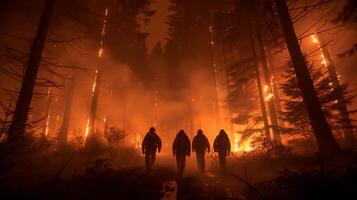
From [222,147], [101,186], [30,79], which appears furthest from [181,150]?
[30,79]

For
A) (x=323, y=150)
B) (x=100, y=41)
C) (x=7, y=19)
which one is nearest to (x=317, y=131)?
(x=323, y=150)

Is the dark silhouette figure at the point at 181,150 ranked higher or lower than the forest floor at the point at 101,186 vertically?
higher

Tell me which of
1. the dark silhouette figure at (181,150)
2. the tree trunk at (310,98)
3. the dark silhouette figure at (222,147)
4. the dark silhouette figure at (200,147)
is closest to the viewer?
the tree trunk at (310,98)

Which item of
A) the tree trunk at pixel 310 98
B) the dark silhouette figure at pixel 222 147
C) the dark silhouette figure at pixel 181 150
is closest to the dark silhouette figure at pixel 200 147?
the dark silhouette figure at pixel 222 147

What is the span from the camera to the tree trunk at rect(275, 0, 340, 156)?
772 cm

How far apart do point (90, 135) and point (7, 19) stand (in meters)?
10.5

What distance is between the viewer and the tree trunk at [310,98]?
304 inches

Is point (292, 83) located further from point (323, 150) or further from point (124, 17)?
point (124, 17)

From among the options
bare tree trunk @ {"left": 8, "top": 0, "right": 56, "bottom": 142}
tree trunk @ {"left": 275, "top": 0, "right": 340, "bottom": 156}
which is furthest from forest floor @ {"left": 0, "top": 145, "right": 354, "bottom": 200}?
bare tree trunk @ {"left": 8, "top": 0, "right": 56, "bottom": 142}

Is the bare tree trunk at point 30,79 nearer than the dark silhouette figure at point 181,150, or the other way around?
the bare tree trunk at point 30,79

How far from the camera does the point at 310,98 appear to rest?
831 centimetres

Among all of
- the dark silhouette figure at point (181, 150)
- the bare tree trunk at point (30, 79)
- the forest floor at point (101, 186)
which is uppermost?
the bare tree trunk at point (30, 79)

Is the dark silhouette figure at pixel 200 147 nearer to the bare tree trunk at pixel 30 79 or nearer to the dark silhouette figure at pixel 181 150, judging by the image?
the dark silhouette figure at pixel 181 150

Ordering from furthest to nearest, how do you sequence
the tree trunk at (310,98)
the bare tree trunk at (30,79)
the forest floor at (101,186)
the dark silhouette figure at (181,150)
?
1. the dark silhouette figure at (181,150)
2. the bare tree trunk at (30,79)
3. the tree trunk at (310,98)
4. the forest floor at (101,186)
